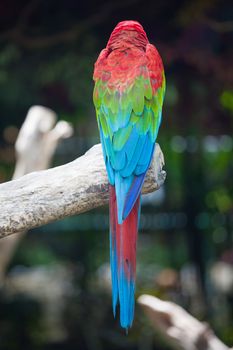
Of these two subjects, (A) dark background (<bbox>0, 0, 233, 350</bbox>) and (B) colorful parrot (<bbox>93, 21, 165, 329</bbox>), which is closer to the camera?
(B) colorful parrot (<bbox>93, 21, 165, 329</bbox>)

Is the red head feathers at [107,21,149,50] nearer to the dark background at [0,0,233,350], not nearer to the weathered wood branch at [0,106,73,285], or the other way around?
the weathered wood branch at [0,106,73,285]

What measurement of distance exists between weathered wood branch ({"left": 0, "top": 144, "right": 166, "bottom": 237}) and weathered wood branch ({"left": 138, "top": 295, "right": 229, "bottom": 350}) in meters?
0.63

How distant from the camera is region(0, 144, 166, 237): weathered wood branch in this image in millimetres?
1462

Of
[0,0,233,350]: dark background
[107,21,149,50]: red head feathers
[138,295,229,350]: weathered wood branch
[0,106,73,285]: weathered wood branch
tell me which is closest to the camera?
[107,21,149,50]: red head feathers

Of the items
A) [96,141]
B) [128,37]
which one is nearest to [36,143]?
[96,141]

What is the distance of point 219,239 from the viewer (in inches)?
135

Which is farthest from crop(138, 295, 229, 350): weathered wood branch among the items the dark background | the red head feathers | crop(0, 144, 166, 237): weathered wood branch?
the dark background

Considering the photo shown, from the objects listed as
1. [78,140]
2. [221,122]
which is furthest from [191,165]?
[78,140]

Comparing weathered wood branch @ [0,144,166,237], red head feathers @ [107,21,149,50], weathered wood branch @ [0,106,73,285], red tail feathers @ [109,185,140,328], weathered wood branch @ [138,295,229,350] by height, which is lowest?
weathered wood branch @ [138,295,229,350]

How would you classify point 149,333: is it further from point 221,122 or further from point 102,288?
point 221,122

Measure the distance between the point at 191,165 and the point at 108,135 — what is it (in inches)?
76.2

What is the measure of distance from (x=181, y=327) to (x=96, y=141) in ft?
4.57

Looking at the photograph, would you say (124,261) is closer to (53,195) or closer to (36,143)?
(53,195)

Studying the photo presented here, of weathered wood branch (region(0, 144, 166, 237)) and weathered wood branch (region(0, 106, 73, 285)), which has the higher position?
weathered wood branch (region(0, 106, 73, 285))
